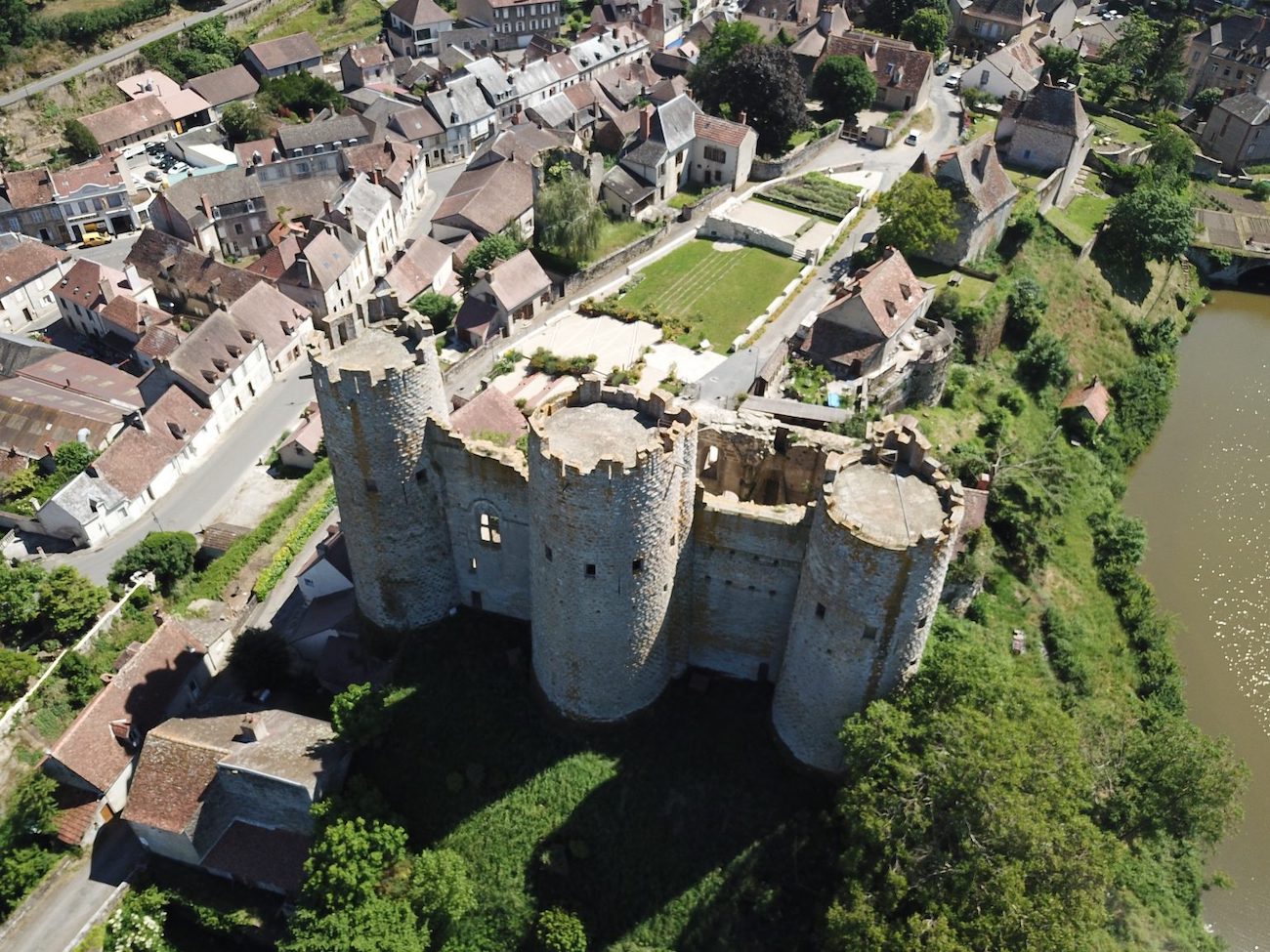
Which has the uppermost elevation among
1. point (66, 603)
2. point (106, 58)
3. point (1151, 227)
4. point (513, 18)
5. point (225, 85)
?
point (513, 18)

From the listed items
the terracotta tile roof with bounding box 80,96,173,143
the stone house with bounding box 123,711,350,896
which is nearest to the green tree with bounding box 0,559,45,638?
the stone house with bounding box 123,711,350,896

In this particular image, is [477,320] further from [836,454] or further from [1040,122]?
[1040,122]

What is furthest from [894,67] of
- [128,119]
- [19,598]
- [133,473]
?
[19,598]

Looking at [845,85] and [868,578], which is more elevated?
[868,578]

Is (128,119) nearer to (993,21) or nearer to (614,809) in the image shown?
(614,809)

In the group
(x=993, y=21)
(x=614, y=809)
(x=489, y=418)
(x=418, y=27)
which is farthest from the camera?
(x=993, y=21)

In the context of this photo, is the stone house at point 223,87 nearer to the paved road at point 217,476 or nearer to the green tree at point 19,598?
the paved road at point 217,476

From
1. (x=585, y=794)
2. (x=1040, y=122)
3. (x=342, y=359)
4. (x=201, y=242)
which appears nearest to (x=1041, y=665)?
(x=585, y=794)
